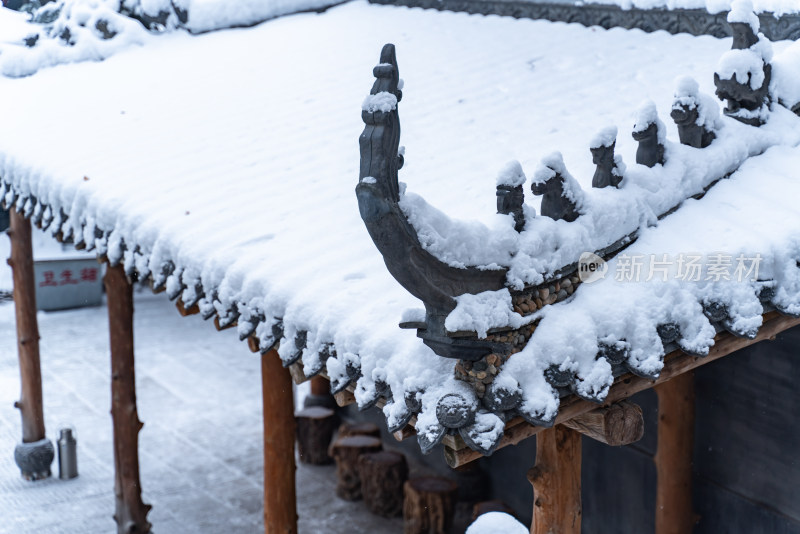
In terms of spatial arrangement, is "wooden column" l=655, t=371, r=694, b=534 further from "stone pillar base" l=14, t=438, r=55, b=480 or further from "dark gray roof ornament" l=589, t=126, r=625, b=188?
"stone pillar base" l=14, t=438, r=55, b=480

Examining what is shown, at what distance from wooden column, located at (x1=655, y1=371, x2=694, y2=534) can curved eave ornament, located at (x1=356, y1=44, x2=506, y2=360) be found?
10.00ft

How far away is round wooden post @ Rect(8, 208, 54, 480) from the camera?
27.2ft

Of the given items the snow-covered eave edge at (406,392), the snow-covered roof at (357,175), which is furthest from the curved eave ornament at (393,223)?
the snow-covered eave edge at (406,392)

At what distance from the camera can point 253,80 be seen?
673 cm

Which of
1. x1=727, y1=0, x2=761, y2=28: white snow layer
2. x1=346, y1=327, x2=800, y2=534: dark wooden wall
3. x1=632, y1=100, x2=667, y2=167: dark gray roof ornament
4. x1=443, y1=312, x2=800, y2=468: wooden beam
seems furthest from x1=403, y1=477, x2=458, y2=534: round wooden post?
x1=727, y1=0, x2=761, y2=28: white snow layer

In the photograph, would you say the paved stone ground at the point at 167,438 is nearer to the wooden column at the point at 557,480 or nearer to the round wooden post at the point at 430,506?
the round wooden post at the point at 430,506

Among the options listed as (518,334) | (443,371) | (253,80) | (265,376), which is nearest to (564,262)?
(518,334)

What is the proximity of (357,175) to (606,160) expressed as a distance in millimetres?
1851

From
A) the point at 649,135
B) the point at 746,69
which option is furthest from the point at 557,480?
the point at 746,69

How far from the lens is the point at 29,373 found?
8422 millimetres

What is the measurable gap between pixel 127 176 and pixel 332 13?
3.09 meters

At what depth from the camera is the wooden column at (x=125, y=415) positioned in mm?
6684

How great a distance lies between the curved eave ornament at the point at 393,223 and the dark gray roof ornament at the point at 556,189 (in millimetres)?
412

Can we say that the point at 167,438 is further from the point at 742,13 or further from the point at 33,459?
the point at 742,13
